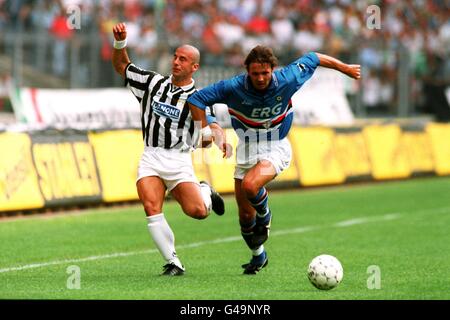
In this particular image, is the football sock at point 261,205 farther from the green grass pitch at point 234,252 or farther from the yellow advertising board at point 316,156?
the yellow advertising board at point 316,156

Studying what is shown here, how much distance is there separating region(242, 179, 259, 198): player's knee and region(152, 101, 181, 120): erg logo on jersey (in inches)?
38.8

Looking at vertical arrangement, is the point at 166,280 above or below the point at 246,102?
below

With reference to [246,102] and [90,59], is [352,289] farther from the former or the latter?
[90,59]

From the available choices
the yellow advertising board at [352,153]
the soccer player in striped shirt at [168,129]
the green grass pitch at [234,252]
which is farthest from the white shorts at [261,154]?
the yellow advertising board at [352,153]


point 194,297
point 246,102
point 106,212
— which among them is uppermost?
point 246,102

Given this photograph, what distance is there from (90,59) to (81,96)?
34.4 inches

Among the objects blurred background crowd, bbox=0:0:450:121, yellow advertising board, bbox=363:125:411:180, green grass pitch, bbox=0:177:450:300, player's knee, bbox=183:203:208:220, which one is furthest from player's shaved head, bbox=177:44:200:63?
yellow advertising board, bbox=363:125:411:180

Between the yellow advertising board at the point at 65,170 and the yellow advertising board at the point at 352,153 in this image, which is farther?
the yellow advertising board at the point at 352,153

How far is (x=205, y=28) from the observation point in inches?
1001

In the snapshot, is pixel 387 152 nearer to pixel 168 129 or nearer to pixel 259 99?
pixel 168 129

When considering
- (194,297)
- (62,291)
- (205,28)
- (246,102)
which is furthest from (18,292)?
(205,28)

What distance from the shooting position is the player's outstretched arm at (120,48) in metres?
10.9

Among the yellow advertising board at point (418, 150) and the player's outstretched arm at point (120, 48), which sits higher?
the player's outstretched arm at point (120, 48)

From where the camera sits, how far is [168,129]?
11047 millimetres
